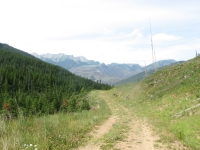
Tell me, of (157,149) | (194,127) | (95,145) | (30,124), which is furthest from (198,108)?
(30,124)

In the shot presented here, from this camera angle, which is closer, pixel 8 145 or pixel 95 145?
pixel 8 145

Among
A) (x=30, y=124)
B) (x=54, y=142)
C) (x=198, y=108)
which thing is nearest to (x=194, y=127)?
(x=198, y=108)

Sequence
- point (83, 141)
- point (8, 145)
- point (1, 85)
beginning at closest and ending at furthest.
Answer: point (8, 145) → point (83, 141) → point (1, 85)

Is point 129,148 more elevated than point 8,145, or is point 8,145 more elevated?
point 8,145

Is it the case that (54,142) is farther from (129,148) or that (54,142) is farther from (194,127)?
(194,127)

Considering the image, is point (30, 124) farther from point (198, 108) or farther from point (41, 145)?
point (198, 108)

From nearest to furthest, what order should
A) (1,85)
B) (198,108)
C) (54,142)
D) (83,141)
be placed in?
(54,142) → (83,141) → (198,108) → (1,85)

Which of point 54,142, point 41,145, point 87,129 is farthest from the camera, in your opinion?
point 87,129

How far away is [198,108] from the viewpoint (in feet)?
53.6

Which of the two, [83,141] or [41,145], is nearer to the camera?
[41,145]

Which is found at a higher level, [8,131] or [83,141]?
[8,131]

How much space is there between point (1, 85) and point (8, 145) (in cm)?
13544

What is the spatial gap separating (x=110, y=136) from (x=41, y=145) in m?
4.95

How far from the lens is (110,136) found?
41.6ft
